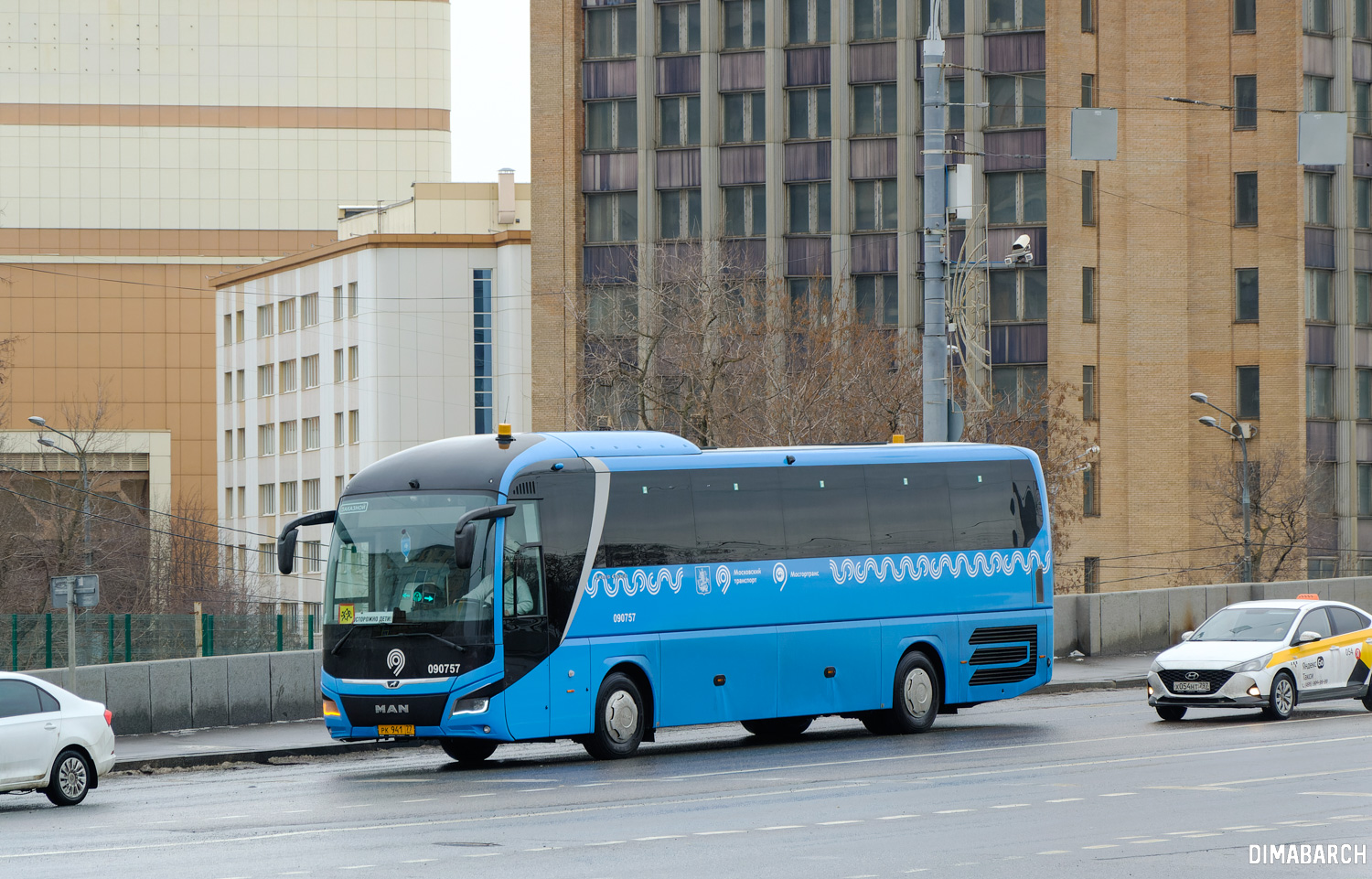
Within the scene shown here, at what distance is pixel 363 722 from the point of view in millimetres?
20203

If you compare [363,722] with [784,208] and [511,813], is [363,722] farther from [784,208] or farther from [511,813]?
[784,208]

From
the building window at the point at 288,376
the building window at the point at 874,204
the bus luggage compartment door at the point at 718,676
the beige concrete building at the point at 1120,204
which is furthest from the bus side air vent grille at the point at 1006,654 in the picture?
the building window at the point at 288,376

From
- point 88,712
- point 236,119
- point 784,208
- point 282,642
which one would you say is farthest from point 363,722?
point 236,119

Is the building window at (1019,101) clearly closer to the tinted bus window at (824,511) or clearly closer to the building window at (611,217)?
the building window at (611,217)

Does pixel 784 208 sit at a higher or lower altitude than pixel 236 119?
lower

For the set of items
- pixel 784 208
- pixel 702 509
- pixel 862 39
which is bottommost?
pixel 702 509

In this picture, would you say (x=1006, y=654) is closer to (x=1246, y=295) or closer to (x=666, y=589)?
(x=666, y=589)

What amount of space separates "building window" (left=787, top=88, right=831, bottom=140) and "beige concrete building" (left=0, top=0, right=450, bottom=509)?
1528 inches

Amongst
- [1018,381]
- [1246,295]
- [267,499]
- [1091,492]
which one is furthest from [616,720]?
[267,499]

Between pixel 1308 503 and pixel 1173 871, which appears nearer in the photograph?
pixel 1173 871

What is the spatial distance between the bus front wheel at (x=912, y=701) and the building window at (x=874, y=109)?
51473 millimetres

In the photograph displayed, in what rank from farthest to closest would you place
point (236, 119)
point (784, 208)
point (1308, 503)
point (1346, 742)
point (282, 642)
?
point (236, 119) → point (784, 208) → point (1308, 503) → point (282, 642) → point (1346, 742)

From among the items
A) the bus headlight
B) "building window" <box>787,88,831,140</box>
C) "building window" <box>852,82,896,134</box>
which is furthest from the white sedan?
"building window" <box>787,88,831,140</box>

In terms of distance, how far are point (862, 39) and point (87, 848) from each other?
63047 mm
